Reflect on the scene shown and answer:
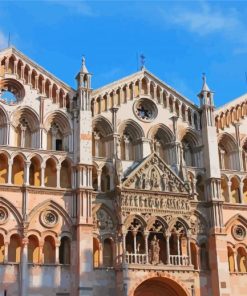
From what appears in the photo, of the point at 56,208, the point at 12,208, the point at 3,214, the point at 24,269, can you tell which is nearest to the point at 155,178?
the point at 56,208

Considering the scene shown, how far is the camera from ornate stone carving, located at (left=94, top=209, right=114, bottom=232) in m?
33.5

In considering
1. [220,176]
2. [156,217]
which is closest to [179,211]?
[156,217]

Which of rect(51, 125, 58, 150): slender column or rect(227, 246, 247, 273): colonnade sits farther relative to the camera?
rect(227, 246, 247, 273): colonnade

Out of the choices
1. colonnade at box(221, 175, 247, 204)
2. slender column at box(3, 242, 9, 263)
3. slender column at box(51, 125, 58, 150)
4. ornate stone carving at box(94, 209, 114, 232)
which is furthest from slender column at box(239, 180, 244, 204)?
slender column at box(3, 242, 9, 263)

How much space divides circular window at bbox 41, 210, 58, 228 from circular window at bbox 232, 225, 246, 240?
1162cm

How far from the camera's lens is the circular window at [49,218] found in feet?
106

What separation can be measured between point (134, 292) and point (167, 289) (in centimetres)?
236

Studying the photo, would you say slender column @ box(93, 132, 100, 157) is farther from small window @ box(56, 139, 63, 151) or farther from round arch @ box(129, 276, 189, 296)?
round arch @ box(129, 276, 189, 296)

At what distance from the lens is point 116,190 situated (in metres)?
33.8

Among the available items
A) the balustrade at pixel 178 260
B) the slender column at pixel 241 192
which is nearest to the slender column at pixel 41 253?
the balustrade at pixel 178 260

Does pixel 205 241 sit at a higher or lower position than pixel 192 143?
lower

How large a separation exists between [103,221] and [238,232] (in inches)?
364

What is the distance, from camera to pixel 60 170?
1341 inches

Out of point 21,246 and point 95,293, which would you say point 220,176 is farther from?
point 21,246
